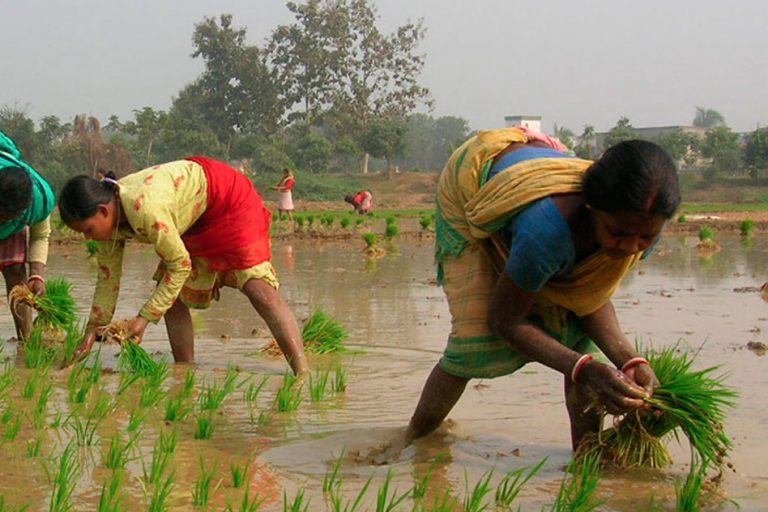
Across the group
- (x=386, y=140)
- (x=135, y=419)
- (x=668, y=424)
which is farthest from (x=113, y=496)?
(x=386, y=140)

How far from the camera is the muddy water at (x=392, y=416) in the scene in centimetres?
312

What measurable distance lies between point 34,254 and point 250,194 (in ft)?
5.06

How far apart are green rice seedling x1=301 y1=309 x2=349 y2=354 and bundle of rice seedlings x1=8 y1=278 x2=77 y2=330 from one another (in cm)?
133

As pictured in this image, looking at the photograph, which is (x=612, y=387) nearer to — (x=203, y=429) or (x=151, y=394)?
(x=203, y=429)

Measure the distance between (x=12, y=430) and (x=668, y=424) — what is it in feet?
7.09

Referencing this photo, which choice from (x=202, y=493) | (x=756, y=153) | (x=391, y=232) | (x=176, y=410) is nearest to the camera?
(x=202, y=493)

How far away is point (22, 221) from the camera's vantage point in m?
5.43

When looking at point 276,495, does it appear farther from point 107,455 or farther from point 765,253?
point 765,253

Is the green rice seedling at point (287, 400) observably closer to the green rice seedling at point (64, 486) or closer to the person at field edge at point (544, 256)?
the person at field edge at point (544, 256)

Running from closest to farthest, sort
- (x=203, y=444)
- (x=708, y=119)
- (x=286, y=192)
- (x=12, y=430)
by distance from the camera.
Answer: (x=12, y=430) < (x=203, y=444) < (x=286, y=192) < (x=708, y=119)

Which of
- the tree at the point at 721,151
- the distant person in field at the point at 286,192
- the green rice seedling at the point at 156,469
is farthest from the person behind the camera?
the tree at the point at 721,151

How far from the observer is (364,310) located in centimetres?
755

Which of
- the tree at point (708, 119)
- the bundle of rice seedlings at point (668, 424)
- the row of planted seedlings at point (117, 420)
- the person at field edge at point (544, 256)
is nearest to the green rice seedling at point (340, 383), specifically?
the row of planted seedlings at point (117, 420)

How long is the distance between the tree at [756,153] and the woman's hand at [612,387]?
38.1 metres
